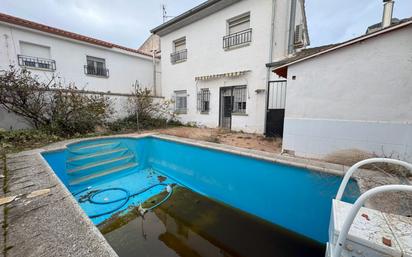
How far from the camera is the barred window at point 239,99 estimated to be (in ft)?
26.2

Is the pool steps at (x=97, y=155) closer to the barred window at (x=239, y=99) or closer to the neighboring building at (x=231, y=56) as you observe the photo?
the neighboring building at (x=231, y=56)

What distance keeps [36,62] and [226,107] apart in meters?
9.78

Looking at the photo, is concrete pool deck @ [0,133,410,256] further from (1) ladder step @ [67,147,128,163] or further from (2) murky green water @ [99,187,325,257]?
(1) ladder step @ [67,147,128,163]

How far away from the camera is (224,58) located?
27.4 feet

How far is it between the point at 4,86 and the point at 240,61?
9022 mm

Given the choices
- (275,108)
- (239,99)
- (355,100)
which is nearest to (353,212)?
(355,100)

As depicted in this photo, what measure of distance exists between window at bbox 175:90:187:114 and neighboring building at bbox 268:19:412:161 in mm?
7086

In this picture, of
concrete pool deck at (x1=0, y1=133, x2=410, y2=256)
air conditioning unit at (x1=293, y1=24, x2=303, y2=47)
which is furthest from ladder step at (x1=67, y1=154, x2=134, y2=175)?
air conditioning unit at (x1=293, y1=24, x2=303, y2=47)

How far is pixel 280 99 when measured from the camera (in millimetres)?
6695

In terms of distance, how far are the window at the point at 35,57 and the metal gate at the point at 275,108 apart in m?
11.0

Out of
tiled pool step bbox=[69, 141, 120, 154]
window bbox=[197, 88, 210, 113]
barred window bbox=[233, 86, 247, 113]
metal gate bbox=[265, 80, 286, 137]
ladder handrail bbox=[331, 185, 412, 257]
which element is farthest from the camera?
window bbox=[197, 88, 210, 113]

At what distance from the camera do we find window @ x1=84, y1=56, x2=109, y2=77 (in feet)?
32.2

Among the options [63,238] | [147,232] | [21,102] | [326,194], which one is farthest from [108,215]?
[21,102]

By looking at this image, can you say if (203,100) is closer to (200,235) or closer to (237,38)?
(237,38)
